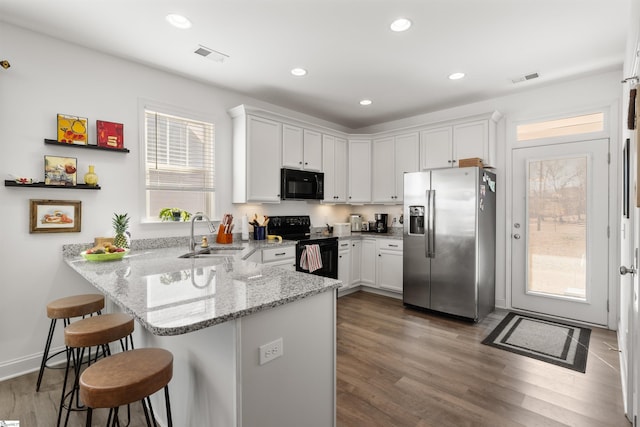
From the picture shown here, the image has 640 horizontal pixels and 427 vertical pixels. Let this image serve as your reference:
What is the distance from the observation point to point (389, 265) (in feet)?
15.2

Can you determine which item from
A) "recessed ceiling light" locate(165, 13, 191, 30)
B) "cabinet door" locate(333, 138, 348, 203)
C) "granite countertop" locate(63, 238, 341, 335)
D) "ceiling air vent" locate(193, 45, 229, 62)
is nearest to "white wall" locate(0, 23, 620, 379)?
"granite countertop" locate(63, 238, 341, 335)

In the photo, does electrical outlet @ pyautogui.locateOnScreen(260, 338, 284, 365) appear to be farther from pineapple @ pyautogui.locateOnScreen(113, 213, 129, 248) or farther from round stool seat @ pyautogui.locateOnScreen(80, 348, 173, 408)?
pineapple @ pyautogui.locateOnScreen(113, 213, 129, 248)

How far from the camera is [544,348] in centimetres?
295

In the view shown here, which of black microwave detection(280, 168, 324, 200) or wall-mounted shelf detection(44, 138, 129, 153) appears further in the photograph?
black microwave detection(280, 168, 324, 200)

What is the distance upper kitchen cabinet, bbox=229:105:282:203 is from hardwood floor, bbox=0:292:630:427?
195 cm

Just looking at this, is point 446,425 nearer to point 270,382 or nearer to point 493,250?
point 270,382

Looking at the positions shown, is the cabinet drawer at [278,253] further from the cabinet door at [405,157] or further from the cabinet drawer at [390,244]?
the cabinet door at [405,157]

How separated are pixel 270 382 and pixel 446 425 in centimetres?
126

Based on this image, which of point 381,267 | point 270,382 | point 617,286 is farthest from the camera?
point 381,267

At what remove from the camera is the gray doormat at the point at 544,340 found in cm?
277

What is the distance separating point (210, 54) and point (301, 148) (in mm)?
1723

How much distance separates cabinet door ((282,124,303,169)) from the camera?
13.7 feet

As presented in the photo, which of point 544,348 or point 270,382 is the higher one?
point 270,382

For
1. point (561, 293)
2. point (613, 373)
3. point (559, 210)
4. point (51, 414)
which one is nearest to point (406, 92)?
point (559, 210)
